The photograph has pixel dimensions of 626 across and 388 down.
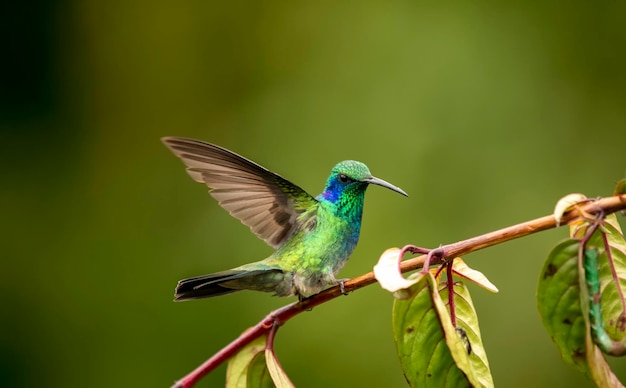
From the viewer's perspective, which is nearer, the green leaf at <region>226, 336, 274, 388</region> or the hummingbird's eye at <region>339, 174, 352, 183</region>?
the green leaf at <region>226, 336, 274, 388</region>

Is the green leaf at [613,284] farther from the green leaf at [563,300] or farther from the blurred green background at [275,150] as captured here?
the blurred green background at [275,150]

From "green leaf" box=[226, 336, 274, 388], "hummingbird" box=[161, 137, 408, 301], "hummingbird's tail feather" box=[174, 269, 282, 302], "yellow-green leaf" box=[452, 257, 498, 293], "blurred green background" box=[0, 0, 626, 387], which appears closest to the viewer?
"yellow-green leaf" box=[452, 257, 498, 293]

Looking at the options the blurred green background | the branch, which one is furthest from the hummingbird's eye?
the blurred green background

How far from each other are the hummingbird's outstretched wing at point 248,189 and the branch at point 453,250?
1.90 feet

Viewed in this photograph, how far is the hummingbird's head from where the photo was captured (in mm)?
2457

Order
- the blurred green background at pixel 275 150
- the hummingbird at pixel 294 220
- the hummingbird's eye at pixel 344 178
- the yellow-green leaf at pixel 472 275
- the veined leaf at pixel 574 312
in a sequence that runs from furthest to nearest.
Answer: the blurred green background at pixel 275 150
the hummingbird's eye at pixel 344 178
the hummingbird at pixel 294 220
the yellow-green leaf at pixel 472 275
the veined leaf at pixel 574 312

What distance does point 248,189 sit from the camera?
2.41m

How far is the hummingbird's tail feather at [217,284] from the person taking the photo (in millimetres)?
2082

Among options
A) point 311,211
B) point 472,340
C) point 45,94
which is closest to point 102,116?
point 45,94

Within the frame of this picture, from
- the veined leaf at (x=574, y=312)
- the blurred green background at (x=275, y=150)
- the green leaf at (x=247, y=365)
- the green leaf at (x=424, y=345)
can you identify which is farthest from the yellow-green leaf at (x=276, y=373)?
the blurred green background at (x=275, y=150)

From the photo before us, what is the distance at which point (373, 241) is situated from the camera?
418 cm

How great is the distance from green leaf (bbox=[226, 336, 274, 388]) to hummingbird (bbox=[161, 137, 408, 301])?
565 millimetres

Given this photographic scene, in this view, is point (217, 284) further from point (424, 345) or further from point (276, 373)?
point (424, 345)

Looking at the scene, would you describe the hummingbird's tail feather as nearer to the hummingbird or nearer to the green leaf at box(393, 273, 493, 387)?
the hummingbird
